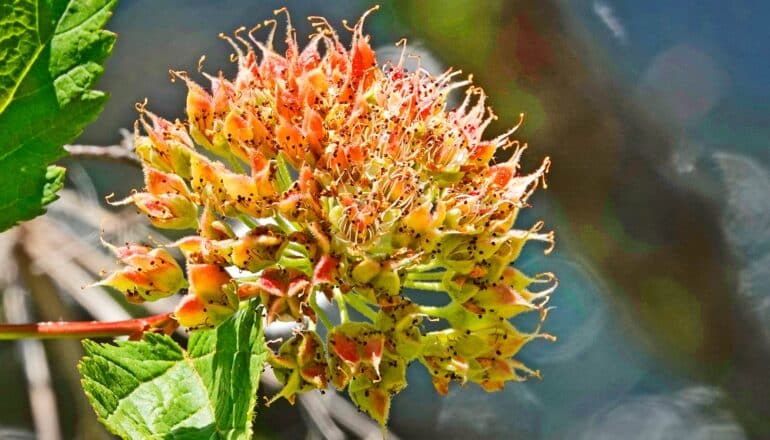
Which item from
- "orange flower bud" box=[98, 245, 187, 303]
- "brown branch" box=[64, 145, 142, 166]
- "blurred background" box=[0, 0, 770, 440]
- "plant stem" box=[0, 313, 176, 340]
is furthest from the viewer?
"blurred background" box=[0, 0, 770, 440]

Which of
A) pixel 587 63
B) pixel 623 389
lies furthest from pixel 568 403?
A: pixel 587 63

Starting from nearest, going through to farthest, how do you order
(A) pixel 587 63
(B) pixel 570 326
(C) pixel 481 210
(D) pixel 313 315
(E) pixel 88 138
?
(D) pixel 313 315
(C) pixel 481 210
(A) pixel 587 63
(E) pixel 88 138
(B) pixel 570 326

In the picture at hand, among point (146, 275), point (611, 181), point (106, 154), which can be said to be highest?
point (611, 181)

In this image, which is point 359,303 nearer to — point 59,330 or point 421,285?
point 421,285

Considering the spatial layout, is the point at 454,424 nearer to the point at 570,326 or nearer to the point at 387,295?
the point at 570,326

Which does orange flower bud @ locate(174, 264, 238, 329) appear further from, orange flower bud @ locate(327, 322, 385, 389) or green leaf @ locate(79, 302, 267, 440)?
orange flower bud @ locate(327, 322, 385, 389)

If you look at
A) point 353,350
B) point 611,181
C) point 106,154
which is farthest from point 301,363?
point 611,181

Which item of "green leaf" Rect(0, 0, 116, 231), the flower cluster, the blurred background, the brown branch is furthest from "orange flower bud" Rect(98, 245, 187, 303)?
the blurred background
